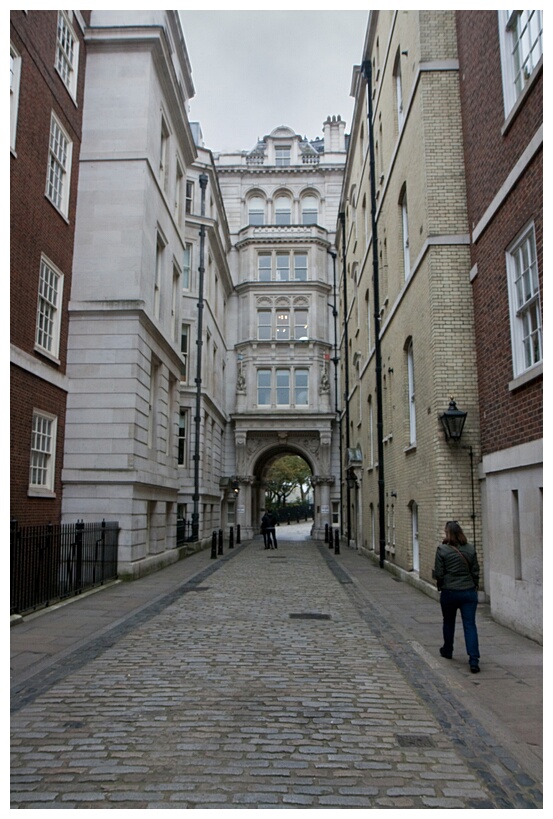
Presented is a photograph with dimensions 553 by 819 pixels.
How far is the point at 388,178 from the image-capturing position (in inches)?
734

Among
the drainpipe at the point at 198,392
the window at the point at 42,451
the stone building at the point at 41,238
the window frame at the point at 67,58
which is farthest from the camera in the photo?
the drainpipe at the point at 198,392

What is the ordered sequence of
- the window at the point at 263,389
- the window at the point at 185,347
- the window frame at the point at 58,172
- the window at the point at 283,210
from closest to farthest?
the window frame at the point at 58,172 → the window at the point at 185,347 → the window at the point at 263,389 → the window at the point at 283,210

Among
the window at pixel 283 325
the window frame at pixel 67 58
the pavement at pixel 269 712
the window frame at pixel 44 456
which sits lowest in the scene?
the pavement at pixel 269 712

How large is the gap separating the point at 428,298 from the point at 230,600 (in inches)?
279

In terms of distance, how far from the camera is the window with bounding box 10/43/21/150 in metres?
12.5

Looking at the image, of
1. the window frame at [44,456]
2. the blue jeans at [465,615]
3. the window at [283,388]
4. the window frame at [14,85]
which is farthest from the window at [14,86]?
the window at [283,388]

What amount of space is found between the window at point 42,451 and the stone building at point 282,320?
23125 millimetres

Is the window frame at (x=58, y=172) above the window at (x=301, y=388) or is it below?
above

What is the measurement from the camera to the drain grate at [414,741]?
5191 millimetres

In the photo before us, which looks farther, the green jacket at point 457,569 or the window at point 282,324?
the window at point 282,324

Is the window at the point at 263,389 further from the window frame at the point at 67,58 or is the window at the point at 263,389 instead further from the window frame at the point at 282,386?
the window frame at the point at 67,58

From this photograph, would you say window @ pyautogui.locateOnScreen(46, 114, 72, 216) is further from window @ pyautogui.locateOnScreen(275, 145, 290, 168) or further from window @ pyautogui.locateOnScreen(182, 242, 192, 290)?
window @ pyautogui.locateOnScreen(275, 145, 290, 168)

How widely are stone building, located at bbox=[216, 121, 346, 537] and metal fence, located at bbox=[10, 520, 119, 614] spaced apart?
22994 mm

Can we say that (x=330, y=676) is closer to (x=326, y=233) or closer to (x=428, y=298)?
(x=428, y=298)
